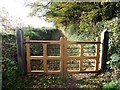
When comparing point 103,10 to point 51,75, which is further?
point 103,10

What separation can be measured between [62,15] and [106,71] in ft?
22.9

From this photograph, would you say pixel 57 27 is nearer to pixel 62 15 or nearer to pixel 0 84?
pixel 62 15

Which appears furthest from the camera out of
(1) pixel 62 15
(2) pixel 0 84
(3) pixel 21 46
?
(1) pixel 62 15

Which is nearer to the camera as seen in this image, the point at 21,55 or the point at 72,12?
the point at 21,55

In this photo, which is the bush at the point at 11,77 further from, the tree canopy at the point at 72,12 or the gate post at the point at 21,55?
the tree canopy at the point at 72,12

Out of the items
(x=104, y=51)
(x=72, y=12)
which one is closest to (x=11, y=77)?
(x=104, y=51)

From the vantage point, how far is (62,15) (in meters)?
12.3

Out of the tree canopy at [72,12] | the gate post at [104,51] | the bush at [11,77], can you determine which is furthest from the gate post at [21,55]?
the tree canopy at [72,12]

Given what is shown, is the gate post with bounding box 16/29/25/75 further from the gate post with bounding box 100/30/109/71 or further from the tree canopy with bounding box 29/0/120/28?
the tree canopy with bounding box 29/0/120/28

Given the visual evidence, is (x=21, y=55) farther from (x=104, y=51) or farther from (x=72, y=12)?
(x=72, y=12)

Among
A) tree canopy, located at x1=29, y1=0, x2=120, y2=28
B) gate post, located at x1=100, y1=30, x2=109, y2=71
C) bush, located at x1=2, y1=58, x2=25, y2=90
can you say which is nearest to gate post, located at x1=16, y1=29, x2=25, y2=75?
bush, located at x1=2, y1=58, x2=25, y2=90

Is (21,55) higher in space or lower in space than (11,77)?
higher

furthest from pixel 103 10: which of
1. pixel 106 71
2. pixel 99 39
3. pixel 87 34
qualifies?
pixel 106 71

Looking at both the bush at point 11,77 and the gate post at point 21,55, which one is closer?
the bush at point 11,77
